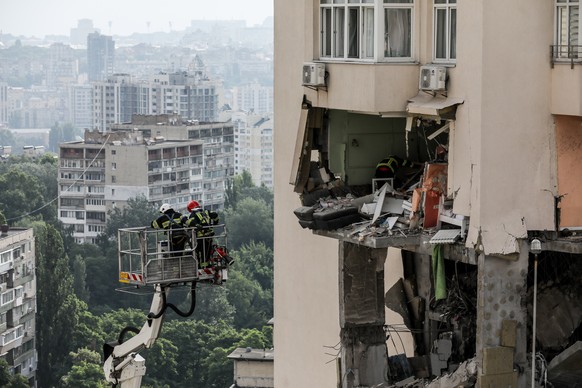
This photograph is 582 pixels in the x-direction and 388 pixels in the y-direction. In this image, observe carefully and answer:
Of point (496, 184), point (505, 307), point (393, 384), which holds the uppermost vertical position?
point (496, 184)

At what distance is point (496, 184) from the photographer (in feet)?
44.5

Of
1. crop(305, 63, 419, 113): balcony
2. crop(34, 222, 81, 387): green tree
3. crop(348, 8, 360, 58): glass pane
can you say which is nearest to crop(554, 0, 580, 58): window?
crop(305, 63, 419, 113): balcony

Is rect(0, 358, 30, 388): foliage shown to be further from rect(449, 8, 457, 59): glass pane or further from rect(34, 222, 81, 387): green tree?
rect(449, 8, 457, 59): glass pane

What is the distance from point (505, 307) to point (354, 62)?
8.90ft

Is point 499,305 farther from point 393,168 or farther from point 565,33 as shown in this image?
point 393,168

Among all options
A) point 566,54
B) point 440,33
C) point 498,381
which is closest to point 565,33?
point 566,54

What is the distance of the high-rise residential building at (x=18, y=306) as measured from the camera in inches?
3900

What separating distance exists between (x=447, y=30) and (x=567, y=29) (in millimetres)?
1246

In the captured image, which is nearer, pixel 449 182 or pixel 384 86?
pixel 449 182

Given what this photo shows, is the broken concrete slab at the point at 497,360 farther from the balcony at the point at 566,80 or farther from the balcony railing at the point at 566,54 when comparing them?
the balcony railing at the point at 566,54

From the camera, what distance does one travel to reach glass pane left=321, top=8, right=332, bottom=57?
15555 millimetres

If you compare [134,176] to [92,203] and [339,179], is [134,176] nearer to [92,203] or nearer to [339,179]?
[92,203]

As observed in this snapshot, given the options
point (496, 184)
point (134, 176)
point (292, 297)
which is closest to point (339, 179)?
point (496, 184)

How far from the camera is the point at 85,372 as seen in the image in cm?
9031
